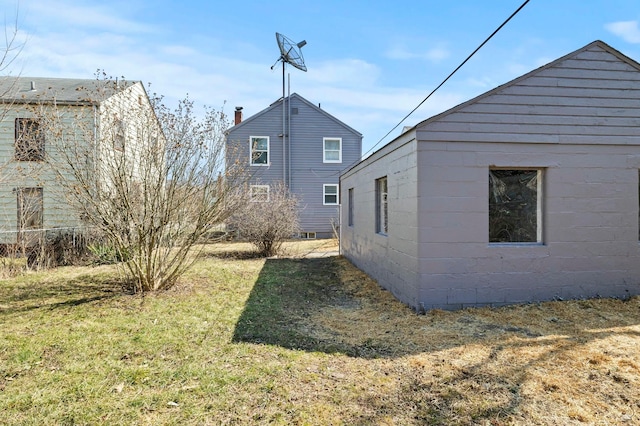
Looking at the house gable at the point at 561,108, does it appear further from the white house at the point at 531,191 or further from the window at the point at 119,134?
the window at the point at 119,134

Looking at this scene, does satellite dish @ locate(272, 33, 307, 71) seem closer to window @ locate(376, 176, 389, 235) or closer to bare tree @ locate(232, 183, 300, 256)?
bare tree @ locate(232, 183, 300, 256)

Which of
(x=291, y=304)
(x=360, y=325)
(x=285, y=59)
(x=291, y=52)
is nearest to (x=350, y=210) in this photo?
(x=291, y=304)

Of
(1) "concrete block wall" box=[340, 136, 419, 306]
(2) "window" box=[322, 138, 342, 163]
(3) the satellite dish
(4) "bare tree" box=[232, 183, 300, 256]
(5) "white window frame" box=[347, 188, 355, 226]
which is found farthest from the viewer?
(2) "window" box=[322, 138, 342, 163]

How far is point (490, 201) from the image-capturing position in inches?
226

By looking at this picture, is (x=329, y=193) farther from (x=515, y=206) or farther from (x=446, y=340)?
(x=446, y=340)

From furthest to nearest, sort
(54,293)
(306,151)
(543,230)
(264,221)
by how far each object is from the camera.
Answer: (306,151)
(264,221)
(54,293)
(543,230)

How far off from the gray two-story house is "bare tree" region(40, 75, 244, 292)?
39.7 feet

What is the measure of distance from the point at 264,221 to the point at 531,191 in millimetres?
8350

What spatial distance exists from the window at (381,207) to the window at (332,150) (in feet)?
39.3

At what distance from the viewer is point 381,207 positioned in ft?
27.0

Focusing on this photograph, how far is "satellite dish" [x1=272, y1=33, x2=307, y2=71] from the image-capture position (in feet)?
62.2

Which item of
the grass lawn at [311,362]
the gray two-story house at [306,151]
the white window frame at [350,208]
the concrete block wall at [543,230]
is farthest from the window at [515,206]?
the gray two-story house at [306,151]

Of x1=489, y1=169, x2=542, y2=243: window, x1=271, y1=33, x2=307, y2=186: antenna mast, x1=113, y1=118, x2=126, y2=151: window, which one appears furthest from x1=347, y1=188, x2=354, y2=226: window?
x1=271, y1=33, x2=307, y2=186: antenna mast

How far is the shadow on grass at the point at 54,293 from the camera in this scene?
6277 mm
